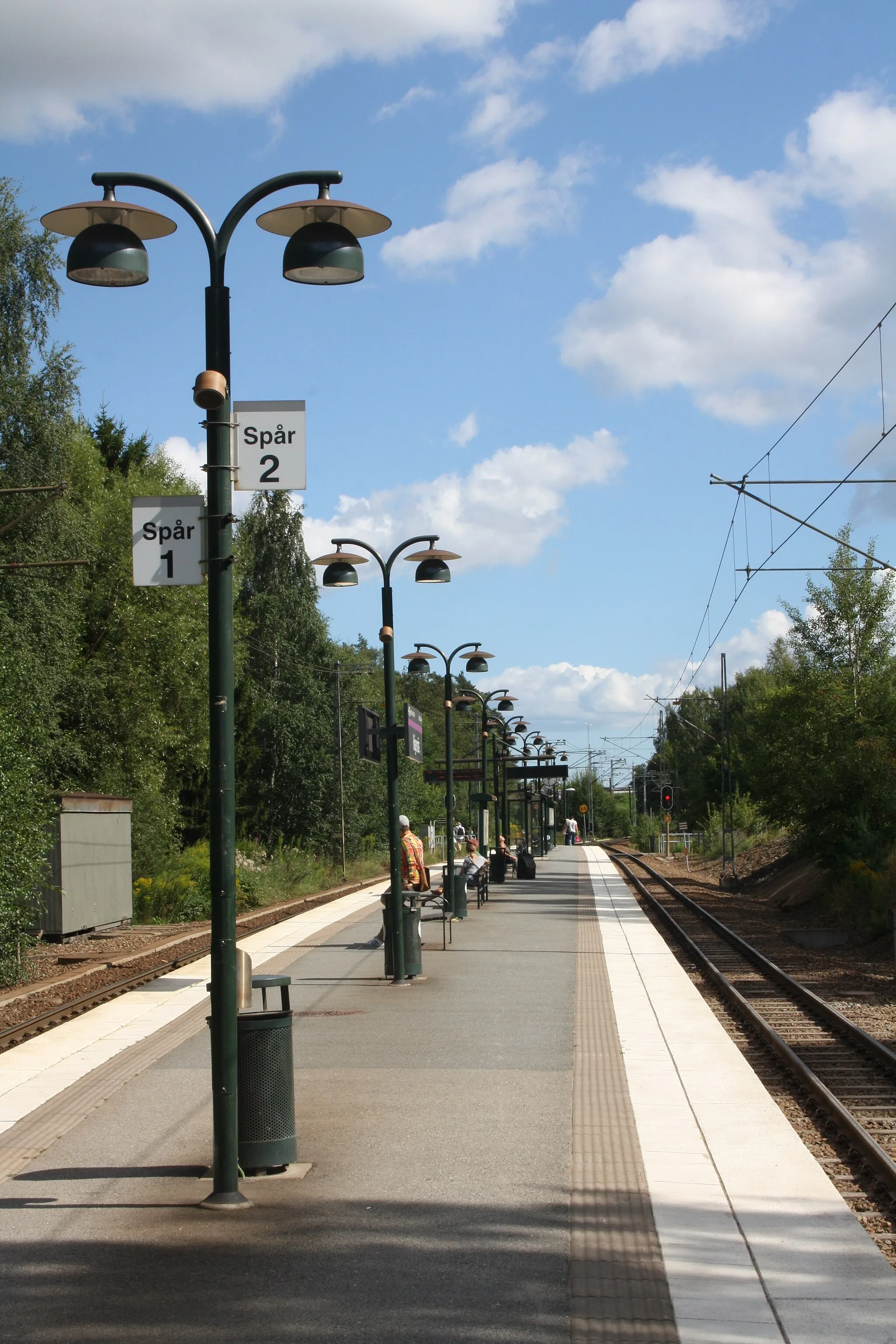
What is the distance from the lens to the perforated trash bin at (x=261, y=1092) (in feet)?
23.2

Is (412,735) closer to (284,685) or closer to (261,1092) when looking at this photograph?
(261,1092)

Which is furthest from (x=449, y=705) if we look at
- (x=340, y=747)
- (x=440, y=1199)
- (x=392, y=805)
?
(x=340, y=747)

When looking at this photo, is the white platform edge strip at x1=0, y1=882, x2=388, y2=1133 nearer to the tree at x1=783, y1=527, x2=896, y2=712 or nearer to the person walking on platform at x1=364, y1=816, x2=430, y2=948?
the person walking on platform at x1=364, y1=816, x2=430, y2=948

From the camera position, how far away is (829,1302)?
5.21 meters

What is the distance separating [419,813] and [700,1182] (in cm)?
7106

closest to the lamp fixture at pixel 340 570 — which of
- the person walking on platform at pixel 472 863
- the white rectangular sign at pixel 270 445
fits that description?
the white rectangular sign at pixel 270 445

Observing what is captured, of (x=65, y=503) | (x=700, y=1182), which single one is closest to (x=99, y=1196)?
(x=700, y=1182)

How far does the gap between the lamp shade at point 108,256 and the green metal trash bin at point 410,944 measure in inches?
347

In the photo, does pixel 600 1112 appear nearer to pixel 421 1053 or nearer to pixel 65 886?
pixel 421 1053

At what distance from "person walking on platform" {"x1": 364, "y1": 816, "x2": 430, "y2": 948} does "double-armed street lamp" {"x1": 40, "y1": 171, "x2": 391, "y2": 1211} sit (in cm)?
999

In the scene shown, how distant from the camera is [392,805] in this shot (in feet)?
48.9

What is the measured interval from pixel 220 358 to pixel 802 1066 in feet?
23.2

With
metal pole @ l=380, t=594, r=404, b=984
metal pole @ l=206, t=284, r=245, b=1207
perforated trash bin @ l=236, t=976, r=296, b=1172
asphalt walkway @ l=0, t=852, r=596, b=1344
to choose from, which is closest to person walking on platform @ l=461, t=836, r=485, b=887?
metal pole @ l=380, t=594, r=404, b=984

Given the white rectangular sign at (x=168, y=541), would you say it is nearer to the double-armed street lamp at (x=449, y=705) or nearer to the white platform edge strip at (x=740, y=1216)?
the white platform edge strip at (x=740, y=1216)
